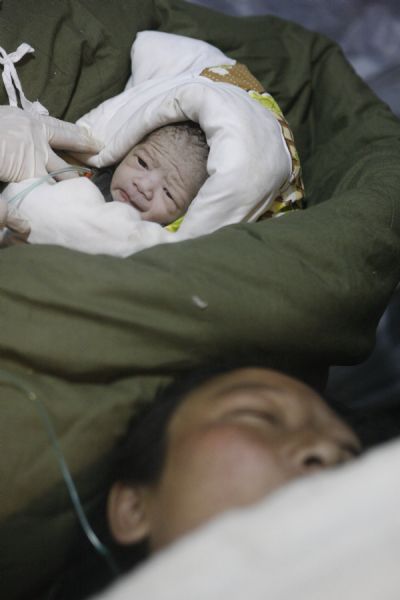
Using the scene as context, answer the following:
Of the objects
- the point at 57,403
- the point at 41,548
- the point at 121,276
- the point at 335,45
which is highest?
the point at 335,45

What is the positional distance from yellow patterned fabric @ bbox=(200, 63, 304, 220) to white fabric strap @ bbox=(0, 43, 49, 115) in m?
0.31

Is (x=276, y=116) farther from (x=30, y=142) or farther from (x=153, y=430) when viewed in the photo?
(x=153, y=430)

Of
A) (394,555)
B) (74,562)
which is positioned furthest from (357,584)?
(74,562)

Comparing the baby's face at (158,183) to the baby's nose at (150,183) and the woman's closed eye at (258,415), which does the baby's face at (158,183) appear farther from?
the woman's closed eye at (258,415)

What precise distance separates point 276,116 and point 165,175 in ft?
0.85

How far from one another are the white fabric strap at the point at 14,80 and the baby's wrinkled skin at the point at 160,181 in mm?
201

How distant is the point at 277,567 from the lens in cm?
50

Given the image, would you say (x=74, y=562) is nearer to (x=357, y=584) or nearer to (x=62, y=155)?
(x=357, y=584)

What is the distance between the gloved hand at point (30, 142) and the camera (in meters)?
1.17

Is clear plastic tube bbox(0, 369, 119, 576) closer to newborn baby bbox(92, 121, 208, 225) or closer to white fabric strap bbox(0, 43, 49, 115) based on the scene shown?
newborn baby bbox(92, 121, 208, 225)

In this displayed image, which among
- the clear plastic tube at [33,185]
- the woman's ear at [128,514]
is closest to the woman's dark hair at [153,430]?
the woman's ear at [128,514]

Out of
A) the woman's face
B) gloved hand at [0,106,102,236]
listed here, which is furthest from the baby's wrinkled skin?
the woman's face

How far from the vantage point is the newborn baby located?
1.25m

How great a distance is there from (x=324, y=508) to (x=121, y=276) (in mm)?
405
